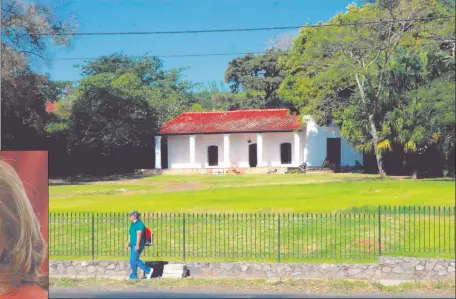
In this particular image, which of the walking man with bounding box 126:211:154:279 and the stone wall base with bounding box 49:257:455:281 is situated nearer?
the stone wall base with bounding box 49:257:455:281

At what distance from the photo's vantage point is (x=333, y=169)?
5.85m

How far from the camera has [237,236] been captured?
737 cm

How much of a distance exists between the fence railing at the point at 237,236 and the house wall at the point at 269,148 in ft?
2.99

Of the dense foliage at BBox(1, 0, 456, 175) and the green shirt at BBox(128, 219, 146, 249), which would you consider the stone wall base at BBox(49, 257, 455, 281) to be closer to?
the green shirt at BBox(128, 219, 146, 249)

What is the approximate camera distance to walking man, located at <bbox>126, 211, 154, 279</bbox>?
6656 mm

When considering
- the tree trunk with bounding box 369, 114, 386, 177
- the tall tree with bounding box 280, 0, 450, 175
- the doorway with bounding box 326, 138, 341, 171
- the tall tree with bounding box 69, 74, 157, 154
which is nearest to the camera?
the tree trunk with bounding box 369, 114, 386, 177

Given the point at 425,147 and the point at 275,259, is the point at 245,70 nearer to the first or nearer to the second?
the point at 425,147

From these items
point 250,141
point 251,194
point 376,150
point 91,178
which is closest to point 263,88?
point 250,141

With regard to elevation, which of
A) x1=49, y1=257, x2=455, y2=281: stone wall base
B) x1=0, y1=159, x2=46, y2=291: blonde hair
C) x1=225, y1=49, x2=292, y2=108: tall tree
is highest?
x1=225, y1=49, x2=292, y2=108: tall tree

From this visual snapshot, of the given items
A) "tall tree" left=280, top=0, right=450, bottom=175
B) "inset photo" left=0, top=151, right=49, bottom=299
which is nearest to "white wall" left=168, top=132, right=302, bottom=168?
"tall tree" left=280, top=0, right=450, bottom=175

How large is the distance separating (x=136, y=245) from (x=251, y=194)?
112 centimetres

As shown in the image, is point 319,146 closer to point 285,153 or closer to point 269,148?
point 285,153

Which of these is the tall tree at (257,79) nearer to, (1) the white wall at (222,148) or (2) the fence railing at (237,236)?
(1) the white wall at (222,148)

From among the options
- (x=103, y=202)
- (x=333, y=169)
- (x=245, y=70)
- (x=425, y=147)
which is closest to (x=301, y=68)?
(x=245, y=70)
